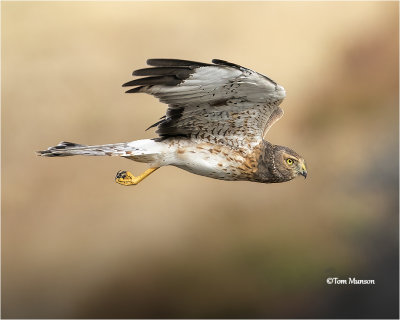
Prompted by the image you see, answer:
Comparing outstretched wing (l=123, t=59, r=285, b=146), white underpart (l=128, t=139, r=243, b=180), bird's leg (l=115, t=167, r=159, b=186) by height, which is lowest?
bird's leg (l=115, t=167, r=159, b=186)

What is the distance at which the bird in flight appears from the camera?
646 cm

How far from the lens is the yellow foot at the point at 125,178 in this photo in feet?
23.7

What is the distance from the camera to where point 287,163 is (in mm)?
7145

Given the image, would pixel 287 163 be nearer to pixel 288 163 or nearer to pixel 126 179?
pixel 288 163

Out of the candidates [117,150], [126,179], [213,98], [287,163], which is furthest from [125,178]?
[287,163]

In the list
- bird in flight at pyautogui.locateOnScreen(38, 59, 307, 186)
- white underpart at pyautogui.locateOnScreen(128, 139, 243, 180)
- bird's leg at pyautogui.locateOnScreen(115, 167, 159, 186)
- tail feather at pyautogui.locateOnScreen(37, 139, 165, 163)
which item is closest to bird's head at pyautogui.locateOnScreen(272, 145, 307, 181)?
bird in flight at pyautogui.locateOnScreen(38, 59, 307, 186)

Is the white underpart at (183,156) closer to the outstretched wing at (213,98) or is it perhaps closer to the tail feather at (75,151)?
the outstretched wing at (213,98)

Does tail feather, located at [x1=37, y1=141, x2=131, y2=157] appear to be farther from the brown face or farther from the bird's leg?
the brown face

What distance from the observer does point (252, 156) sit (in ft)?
23.2

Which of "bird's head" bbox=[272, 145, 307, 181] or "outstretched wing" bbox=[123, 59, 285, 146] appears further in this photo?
"bird's head" bbox=[272, 145, 307, 181]

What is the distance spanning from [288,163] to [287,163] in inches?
0.5

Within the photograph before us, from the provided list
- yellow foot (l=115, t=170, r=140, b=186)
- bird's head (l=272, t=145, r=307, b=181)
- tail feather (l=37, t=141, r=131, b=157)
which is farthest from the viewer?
yellow foot (l=115, t=170, r=140, b=186)

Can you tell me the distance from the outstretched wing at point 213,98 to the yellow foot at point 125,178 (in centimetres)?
59

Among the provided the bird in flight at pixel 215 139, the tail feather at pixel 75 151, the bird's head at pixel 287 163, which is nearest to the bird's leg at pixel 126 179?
the bird in flight at pixel 215 139
